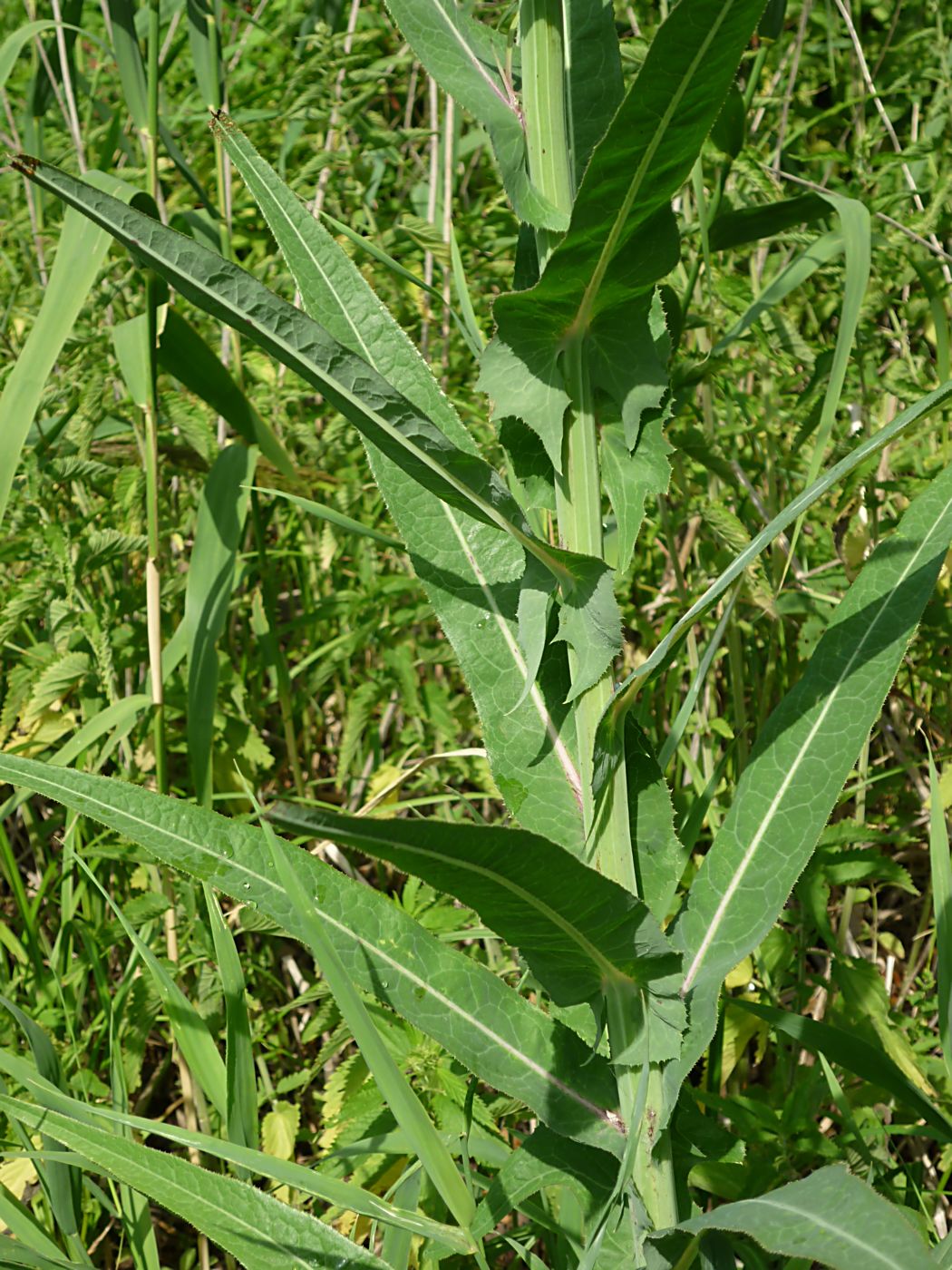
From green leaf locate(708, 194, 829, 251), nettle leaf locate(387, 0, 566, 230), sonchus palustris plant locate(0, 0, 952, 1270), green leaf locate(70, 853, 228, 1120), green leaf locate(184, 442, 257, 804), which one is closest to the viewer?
sonchus palustris plant locate(0, 0, 952, 1270)

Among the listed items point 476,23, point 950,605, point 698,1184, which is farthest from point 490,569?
point 950,605

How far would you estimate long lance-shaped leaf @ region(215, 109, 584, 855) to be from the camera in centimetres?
98

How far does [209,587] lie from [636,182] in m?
1.02

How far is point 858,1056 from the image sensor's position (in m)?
1.12

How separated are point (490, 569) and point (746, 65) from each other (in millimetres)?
2181

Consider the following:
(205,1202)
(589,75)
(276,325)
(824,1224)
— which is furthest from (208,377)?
(824,1224)

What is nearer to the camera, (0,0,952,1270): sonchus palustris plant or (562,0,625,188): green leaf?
(0,0,952,1270): sonchus palustris plant

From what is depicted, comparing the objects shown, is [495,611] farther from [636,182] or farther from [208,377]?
[208,377]

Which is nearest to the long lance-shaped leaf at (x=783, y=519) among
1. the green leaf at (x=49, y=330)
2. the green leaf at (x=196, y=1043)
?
the green leaf at (x=196, y=1043)

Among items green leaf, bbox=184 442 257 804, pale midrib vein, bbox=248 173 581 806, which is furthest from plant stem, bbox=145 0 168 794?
pale midrib vein, bbox=248 173 581 806

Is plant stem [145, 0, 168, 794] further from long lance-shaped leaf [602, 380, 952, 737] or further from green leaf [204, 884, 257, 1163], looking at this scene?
long lance-shaped leaf [602, 380, 952, 737]

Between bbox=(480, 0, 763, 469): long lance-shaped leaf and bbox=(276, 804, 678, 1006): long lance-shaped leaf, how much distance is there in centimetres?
31

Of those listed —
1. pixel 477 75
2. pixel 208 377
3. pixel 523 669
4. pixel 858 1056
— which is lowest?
pixel 858 1056

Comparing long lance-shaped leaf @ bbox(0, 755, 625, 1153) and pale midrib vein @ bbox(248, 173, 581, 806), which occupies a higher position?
pale midrib vein @ bbox(248, 173, 581, 806)
